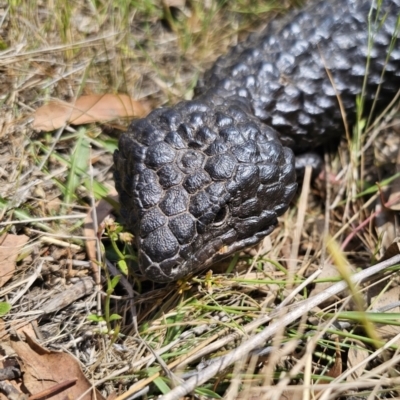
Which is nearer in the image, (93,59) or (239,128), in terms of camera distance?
(239,128)

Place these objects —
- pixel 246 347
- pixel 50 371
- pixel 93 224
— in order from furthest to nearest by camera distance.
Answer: pixel 93 224
pixel 50 371
pixel 246 347

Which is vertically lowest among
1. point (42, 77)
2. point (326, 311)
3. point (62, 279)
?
point (326, 311)

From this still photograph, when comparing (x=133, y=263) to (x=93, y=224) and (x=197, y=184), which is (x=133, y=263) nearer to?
(x=93, y=224)

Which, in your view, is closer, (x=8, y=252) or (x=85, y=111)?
(x=8, y=252)

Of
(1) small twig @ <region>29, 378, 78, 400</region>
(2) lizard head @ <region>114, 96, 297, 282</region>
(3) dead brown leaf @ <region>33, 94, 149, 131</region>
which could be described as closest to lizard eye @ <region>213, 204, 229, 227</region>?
(2) lizard head @ <region>114, 96, 297, 282</region>

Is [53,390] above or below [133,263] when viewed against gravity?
below

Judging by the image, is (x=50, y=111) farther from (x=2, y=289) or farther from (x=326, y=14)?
(x=326, y=14)

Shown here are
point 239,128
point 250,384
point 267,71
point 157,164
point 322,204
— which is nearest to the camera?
point 250,384

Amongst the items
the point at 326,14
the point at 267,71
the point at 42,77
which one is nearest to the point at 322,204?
the point at 267,71

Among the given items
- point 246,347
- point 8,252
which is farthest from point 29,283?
point 246,347
